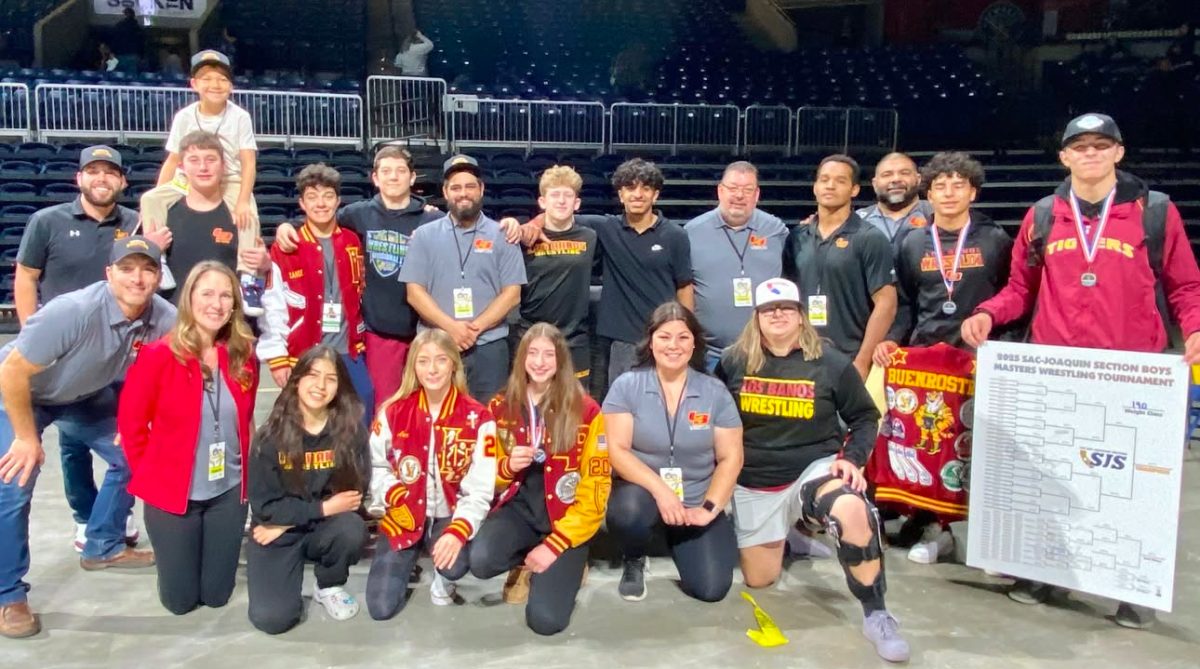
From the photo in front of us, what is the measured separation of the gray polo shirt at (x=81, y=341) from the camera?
321cm

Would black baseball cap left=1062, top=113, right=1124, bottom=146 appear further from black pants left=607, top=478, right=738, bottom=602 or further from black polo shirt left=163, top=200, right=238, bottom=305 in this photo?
black polo shirt left=163, top=200, right=238, bottom=305

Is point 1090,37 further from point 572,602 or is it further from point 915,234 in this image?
point 572,602

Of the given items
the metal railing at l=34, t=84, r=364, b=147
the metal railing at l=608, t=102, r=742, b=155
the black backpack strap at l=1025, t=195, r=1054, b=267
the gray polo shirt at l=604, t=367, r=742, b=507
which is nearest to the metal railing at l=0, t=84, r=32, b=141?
the metal railing at l=34, t=84, r=364, b=147

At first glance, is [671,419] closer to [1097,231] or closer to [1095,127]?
[1097,231]

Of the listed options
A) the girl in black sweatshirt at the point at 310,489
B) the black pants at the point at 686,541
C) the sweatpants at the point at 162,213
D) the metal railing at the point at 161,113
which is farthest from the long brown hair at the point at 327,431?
the metal railing at the point at 161,113

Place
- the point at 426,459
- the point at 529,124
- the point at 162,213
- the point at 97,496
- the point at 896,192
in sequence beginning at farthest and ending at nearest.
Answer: the point at 529,124 → the point at 896,192 → the point at 162,213 → the point at 97,496 → the point at 426,459

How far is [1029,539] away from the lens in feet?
11.8

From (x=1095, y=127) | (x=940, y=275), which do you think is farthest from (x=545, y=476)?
(x=1095, y=127)

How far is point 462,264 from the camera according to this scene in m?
4.24

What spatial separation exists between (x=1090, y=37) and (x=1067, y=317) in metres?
15.1

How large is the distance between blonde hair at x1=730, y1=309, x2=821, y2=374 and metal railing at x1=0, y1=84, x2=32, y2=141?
33.4ft

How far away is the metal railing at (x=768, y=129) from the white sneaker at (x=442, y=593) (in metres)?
10.3

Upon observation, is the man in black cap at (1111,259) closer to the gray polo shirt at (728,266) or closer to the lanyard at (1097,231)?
the lanyard at (1097,231)

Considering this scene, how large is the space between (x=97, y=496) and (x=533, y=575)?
6.49ft
